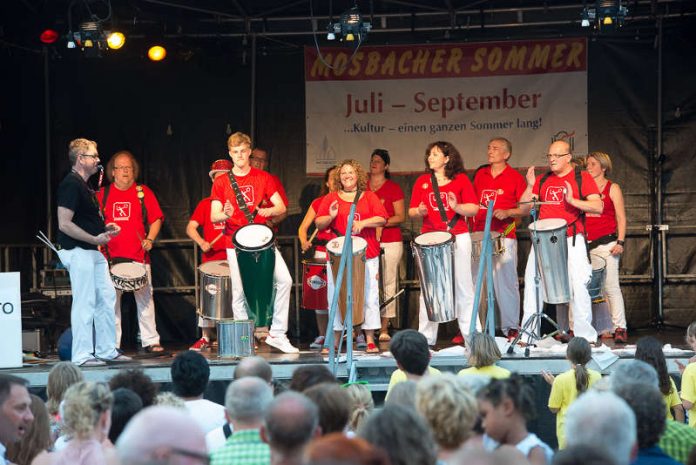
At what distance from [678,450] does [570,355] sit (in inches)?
101

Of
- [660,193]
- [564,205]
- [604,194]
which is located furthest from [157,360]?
[660,193]

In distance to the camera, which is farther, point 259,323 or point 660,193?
point 660,193

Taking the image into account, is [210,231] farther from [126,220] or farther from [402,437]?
[402,437]

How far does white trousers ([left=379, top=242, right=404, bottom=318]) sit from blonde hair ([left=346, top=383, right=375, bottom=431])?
6.51 meters

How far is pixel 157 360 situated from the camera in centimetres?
1041

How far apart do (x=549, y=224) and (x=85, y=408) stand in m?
6.30

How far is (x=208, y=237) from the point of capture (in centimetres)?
1221

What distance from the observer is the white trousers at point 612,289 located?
37.7 ft

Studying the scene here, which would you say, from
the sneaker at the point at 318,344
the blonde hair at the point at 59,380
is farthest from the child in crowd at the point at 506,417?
the sneaker at the point at 318,344

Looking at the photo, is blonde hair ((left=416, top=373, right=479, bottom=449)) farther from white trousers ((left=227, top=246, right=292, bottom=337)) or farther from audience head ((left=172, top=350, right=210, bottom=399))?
white trousers ((left=227, top=246, right=292, bottom=337))

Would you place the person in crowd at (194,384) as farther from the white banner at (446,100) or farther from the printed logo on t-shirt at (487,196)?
the white banner at (446,100)

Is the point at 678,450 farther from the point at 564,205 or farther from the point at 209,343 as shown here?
the point at 209,343

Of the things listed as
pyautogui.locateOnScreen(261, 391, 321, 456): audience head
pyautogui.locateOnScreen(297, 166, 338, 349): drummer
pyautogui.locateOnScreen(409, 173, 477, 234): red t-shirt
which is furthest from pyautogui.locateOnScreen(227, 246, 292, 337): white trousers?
pyautogui.locateOnScreen(261, 391, 321, 456): audience head

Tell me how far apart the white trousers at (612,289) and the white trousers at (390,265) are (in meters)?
2.11
